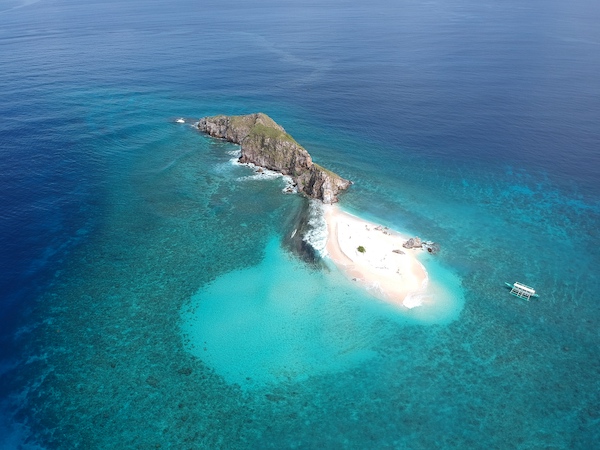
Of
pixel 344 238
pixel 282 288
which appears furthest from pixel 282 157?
pixel 282 288

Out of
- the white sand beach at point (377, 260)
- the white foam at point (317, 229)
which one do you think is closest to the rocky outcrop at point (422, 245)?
the white sand beach at point (377, 260)

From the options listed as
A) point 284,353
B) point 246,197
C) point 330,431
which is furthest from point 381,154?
point 330,431

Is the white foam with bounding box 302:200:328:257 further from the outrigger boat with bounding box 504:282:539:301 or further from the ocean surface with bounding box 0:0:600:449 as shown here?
the outrigger boat with bounding box 504:282:539:301

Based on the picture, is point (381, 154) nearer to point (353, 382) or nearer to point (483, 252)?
point (483, 252)

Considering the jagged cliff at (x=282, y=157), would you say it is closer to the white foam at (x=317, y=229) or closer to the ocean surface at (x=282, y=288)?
the white foam at (x=317, y=229)

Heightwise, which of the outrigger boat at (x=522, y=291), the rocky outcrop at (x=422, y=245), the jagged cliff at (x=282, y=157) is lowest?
the outrigger boat at (x=522, y=291)

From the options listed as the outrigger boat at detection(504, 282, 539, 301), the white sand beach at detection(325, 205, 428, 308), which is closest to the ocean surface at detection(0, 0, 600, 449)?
the white sand beach at detection(325, 205, 428, 308)
